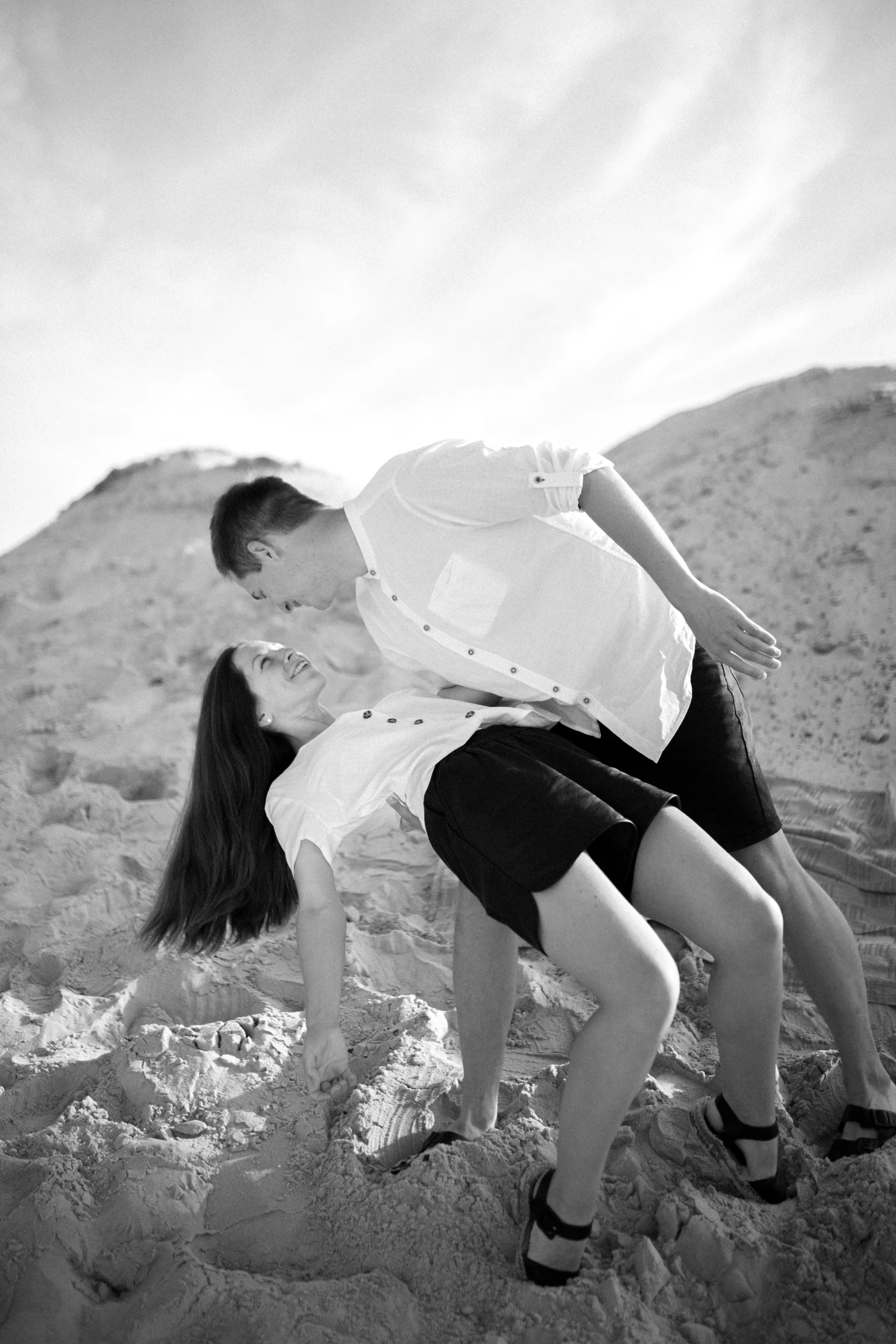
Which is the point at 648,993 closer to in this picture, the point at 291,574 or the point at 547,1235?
the point at 547,1235

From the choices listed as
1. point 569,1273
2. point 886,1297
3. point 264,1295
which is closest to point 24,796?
point 264,1295

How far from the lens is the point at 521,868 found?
162cm

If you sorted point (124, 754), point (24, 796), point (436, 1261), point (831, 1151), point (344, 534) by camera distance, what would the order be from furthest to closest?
point (124, 754), point (24, 796), point (344, 534), point (831, 1151), point (436, 1261)

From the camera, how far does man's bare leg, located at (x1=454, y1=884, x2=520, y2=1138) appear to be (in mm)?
1958

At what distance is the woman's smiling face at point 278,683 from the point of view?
2188 mm

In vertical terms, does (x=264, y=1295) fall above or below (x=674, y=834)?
below

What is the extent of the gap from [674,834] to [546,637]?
478 mm

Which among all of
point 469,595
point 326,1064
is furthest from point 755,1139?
point 469,595

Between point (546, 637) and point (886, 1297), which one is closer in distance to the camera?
point (886, 1297)

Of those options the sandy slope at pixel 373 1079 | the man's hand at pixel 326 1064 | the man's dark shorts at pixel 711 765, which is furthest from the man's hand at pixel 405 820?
the man's hand at pixel 326 1064

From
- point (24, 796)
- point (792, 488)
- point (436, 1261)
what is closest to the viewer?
point (436, 1261)

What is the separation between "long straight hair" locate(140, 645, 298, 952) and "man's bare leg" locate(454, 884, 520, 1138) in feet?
1.36

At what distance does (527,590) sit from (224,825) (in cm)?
87

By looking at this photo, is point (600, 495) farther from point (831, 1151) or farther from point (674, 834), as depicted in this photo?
point (831, 1151)
